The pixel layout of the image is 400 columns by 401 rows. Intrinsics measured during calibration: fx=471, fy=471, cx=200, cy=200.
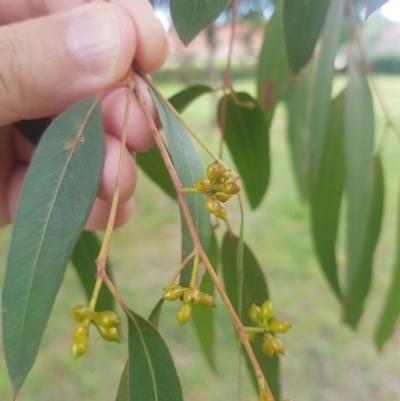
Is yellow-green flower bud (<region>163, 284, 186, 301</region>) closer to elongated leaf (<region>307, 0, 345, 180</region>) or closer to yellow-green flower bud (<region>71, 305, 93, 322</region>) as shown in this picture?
yellow-green flower bud (<region>71, 305, 93, 322</region>)

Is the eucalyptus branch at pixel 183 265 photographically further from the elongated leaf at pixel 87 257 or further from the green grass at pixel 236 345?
the green grass at pixel 236 345

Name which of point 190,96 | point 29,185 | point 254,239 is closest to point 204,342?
point 190,96

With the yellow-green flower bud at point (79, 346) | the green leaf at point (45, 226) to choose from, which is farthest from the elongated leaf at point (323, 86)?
the yellow-green flower bud at point (79, 346)

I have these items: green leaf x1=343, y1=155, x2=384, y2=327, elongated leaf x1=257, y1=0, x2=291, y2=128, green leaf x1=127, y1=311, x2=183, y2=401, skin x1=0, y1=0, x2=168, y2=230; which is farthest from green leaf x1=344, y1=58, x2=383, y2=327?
green leaf x1=127, y1=311, x2=183, y2=401

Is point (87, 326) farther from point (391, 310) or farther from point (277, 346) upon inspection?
point (391, 310)

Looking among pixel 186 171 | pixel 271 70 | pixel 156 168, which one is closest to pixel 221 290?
pixel 186 171

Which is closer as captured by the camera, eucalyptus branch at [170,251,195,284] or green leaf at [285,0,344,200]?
eucalyptus branch at [170,251,195,284]
